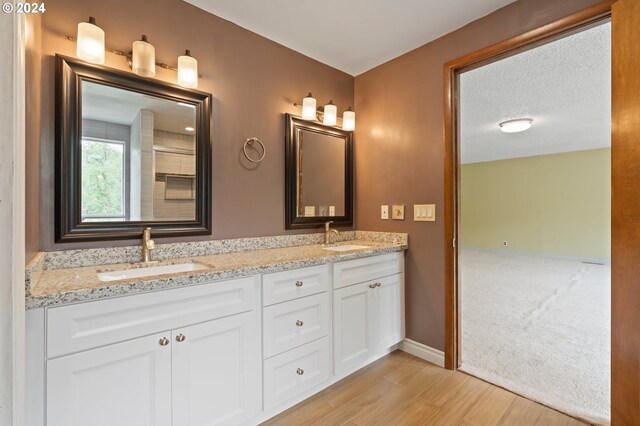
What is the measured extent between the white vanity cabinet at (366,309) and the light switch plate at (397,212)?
0.32 meters

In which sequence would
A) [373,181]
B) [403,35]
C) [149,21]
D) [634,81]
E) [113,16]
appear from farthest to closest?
[373,181]
[403,35]
[149,21]
[113,16]
[634,81]

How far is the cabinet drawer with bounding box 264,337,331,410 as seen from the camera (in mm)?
1578

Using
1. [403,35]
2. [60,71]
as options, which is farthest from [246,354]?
[403,35]

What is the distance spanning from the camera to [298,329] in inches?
67.4

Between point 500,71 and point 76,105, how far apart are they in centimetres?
324

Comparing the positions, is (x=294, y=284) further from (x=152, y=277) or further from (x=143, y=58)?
(x=143, y=58)

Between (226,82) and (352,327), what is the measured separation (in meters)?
1.89

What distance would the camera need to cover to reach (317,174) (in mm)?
2523

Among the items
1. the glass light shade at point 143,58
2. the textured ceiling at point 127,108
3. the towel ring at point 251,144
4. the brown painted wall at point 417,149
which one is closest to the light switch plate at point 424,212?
the brown painted wall at point 417,149

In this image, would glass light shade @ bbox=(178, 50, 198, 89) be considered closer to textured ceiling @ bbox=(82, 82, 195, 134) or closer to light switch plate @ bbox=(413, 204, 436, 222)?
textured ceiling @ bbox=(82, 82, 195, 134)

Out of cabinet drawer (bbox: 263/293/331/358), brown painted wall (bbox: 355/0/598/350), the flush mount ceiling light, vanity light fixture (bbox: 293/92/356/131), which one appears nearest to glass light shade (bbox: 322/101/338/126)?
vanity light fixture (bbox: 293/92/356/131)

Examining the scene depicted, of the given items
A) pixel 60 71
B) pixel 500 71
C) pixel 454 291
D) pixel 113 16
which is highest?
pixel 500 71

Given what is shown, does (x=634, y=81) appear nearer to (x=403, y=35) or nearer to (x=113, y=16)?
(x=403, y=35)

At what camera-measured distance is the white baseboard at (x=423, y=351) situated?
2211 millimetres
